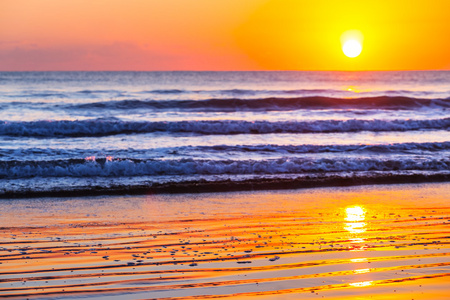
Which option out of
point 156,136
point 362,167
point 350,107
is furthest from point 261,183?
point 350,107

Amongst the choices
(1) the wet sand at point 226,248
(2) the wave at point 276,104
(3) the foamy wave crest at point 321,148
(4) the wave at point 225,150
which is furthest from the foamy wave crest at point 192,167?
(2) the wave at point 276,104

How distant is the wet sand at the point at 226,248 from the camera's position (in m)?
4.05

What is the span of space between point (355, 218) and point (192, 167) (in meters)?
4.86

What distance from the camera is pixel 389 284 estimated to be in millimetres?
4117


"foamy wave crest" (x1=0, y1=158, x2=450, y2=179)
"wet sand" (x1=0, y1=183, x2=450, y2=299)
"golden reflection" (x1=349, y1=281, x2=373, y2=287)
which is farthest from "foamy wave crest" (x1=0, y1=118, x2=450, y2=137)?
"golden reflection" (x1=349, y1=281, x2=373, y2=287)

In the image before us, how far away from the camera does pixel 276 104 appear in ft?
85.6

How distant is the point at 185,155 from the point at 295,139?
4605 millimetres

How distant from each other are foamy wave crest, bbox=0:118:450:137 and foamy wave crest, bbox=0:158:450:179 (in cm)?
590

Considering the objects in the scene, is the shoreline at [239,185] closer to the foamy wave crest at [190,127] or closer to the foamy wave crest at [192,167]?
the foamy wave crest at [192,167]

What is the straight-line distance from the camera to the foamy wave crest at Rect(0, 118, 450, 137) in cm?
1655

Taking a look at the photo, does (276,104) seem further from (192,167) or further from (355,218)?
(355,218)

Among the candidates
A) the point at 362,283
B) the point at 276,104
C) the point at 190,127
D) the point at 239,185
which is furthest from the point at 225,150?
the point at 276,104

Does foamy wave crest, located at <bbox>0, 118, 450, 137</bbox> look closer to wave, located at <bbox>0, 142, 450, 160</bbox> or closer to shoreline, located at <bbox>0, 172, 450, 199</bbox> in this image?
wave, located at <bbox>0, 142, 450, 160</bbox>

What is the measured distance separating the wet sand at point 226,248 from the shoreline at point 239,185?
0.50m
